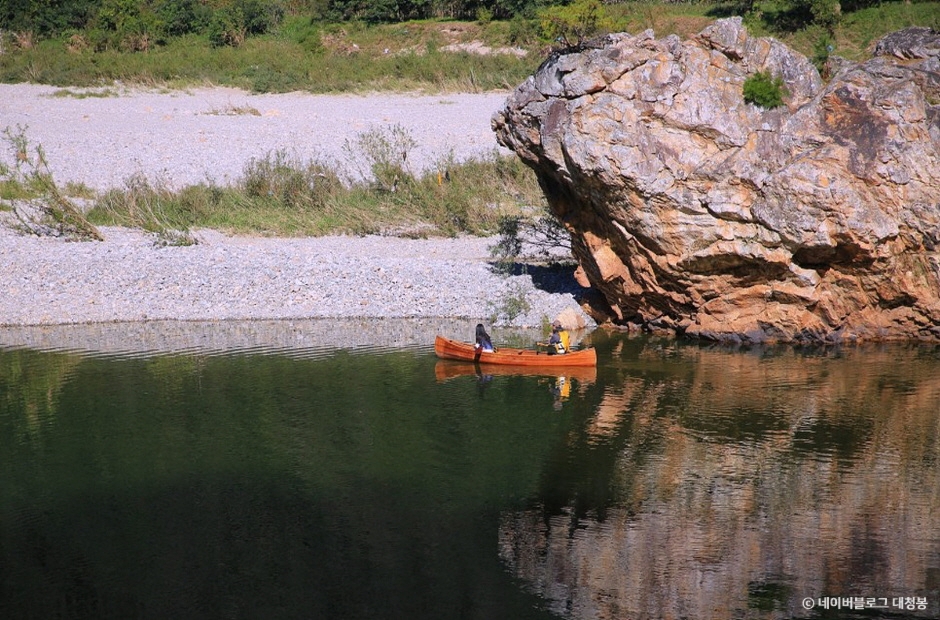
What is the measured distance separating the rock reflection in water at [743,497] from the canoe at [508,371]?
0.82 metres

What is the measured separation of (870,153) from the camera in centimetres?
2030

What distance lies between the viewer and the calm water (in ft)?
40.6

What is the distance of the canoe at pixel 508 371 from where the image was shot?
2052cm

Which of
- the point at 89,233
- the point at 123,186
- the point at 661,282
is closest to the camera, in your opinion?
the point at 661,282

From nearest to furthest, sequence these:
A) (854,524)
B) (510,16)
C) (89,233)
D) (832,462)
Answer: (854,524) → (832,462) → (89,233) → (510,16)

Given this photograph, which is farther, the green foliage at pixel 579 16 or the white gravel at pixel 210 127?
the green foliage at pixel 579 16

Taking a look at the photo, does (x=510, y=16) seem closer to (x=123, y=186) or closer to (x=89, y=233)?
(x=123, y=186)

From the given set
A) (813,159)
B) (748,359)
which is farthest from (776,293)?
(813,159)

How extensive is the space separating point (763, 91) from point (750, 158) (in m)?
1.36

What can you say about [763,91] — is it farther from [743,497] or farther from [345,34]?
[345,34]

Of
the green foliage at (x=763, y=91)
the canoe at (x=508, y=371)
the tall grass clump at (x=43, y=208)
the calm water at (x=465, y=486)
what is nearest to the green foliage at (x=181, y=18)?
the tall grass clump at (x=43, y=208)

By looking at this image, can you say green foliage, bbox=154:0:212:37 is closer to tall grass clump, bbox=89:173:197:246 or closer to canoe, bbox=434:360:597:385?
tall grass clump, bbox=89:173:197:246

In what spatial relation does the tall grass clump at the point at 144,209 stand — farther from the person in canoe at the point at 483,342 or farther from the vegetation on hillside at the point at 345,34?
the vegetation on hillside at the point at 345,34

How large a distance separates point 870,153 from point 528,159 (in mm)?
6658
